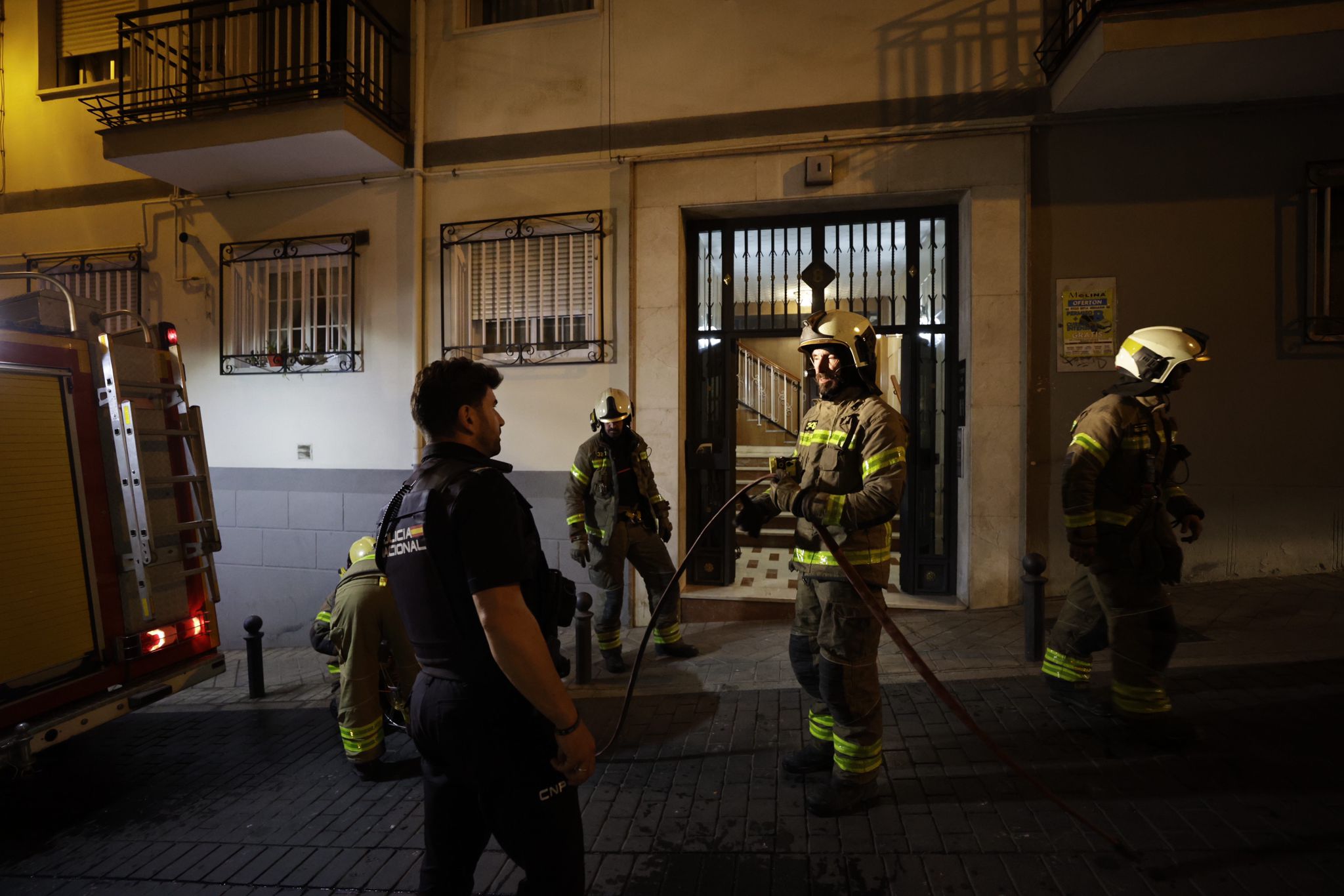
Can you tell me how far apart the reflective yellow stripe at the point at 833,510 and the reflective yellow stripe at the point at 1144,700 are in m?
2.00

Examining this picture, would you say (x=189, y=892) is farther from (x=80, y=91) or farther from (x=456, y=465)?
(x=80, y=91)

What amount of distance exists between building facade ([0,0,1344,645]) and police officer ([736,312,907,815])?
3175 mm

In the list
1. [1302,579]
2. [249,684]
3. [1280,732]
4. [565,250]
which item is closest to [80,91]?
[565,250]

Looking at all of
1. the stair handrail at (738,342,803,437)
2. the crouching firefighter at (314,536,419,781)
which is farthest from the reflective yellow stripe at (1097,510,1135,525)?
the stair handrail at (738,342,803,437)

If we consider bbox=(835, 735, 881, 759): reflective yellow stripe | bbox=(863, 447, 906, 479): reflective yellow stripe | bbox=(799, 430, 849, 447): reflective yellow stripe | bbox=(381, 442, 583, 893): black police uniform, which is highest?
bbox=(799, 430, 849, 447): reflective yellow stripe

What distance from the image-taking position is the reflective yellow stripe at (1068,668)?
13.1 feet

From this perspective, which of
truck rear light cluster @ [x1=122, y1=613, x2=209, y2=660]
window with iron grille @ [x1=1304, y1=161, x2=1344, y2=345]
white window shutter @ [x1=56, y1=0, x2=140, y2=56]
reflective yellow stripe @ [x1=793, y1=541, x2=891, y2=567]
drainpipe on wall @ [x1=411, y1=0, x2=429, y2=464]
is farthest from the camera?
white window shutter @ [x1=56, y1=0, x2=140, y2=56]

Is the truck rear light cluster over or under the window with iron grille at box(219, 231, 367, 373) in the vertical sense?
under

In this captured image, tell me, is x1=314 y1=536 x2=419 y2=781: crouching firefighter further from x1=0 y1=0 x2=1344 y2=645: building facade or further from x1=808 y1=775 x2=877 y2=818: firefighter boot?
x1=0 y1=0 x2=1344 y2=645: building facade

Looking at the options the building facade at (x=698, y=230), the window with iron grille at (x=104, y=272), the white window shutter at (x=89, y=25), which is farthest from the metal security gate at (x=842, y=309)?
the white window shutter at (x=89, y=25)

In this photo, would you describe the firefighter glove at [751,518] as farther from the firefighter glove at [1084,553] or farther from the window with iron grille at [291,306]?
the window with iron grille at [291,306]

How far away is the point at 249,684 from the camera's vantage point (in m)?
5.51

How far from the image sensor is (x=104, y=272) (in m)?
8.25

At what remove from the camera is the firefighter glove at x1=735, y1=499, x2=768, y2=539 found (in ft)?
10.9
